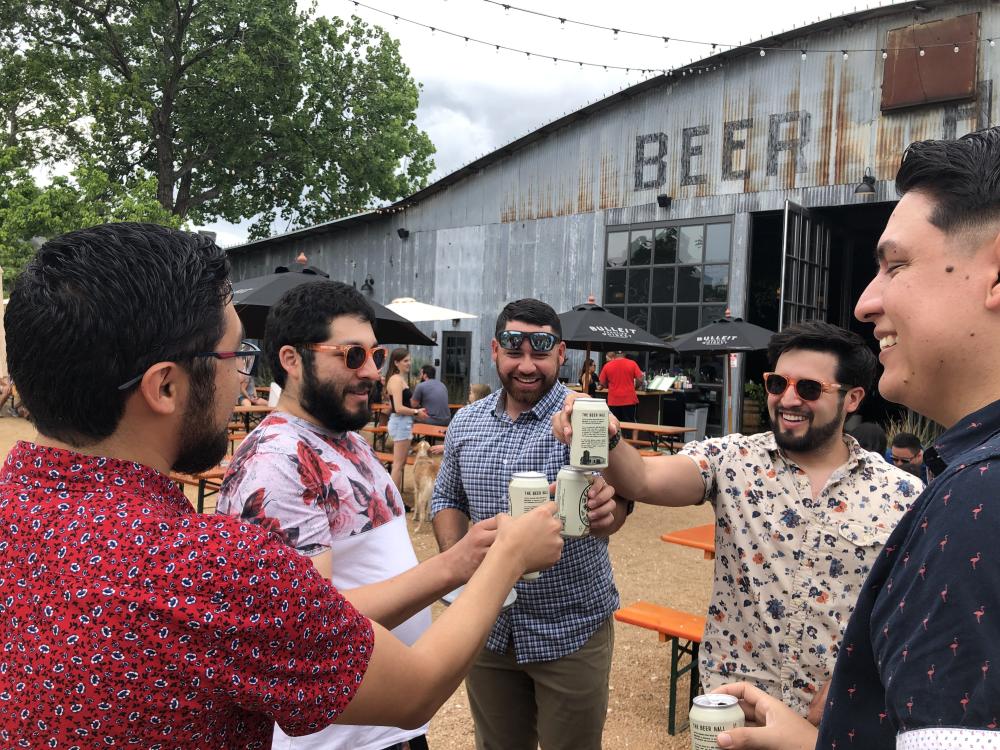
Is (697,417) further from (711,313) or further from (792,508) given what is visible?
(792,508)

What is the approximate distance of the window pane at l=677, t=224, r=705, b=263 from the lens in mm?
14086

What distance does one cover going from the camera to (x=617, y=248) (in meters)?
15.2

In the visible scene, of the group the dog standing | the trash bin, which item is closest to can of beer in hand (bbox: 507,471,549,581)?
the dog standing

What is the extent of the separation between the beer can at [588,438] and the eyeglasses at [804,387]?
0.96 meters

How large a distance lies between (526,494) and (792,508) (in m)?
1.05

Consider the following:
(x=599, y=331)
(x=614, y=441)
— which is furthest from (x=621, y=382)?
(x=614, y=441)

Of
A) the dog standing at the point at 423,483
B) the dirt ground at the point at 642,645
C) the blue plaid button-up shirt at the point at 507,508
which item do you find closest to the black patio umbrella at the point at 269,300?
the dog standing at the point at 423,483

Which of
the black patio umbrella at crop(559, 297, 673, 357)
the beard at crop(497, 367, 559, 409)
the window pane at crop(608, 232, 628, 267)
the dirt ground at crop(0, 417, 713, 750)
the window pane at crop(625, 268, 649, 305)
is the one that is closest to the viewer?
the beard at crop(497, 367, 559, 409)

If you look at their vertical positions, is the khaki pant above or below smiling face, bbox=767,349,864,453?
below

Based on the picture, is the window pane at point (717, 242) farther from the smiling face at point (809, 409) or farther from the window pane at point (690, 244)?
the smiling face at point (809, 409)

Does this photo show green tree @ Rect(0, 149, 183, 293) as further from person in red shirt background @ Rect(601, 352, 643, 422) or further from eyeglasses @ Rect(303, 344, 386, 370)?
eyeglasses @ Rect(303, 344, 386, 370)

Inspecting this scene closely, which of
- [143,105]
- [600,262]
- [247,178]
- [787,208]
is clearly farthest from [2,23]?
[787,208]

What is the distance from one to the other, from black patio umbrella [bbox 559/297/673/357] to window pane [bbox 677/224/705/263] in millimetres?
3776

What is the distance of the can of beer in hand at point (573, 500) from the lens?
73.2 inches
